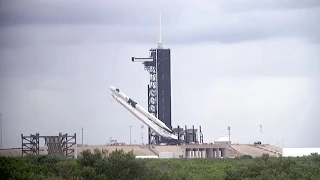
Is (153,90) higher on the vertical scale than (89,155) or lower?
higher

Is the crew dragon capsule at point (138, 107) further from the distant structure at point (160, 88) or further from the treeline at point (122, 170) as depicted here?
the treeline at point (122, 170)

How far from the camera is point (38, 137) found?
9675cm

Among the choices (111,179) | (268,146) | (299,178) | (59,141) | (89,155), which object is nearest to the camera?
(111,179)

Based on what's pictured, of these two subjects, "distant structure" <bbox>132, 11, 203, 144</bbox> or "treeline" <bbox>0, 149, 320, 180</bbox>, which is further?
"distant structure" <bbox>132, 11, 203, 144</bbox>

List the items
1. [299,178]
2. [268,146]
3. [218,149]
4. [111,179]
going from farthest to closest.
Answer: [268,146] < [218,149] < [299,178] < [111,179]

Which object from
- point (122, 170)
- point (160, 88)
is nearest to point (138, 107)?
point (160, 88)

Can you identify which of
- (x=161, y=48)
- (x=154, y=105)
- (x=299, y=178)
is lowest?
(x=299, y=178)

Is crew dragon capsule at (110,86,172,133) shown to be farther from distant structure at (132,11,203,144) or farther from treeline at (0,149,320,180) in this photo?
treeline at (0,149,320,180)

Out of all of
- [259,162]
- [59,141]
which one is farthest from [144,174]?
[59,141]

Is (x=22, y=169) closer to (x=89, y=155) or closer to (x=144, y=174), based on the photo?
(x=89, y=155)

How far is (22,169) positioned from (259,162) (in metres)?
15.5

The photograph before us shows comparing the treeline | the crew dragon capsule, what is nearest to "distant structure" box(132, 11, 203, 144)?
the crew dragon capsule

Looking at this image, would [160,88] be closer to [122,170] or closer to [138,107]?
[138,107]

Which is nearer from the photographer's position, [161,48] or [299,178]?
[299,178]
